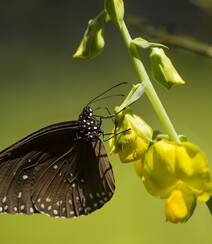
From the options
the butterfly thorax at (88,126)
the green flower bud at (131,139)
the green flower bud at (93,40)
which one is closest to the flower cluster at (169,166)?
the green flower bud at (131,139)

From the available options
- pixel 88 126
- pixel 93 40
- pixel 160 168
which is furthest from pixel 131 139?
pixel 88 126

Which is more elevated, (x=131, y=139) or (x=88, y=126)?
(x=88, y=126)

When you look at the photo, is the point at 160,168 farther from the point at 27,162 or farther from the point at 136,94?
the point at 27,162

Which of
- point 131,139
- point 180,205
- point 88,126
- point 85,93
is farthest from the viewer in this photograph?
point 85,93

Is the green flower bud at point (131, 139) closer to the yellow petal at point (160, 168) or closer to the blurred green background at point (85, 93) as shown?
the yellow petal at point (160, 168)

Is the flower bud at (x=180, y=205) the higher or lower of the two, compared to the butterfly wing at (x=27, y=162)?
lower

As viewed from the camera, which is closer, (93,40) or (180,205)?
(180,205)

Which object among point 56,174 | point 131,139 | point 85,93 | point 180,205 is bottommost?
point 180,205
